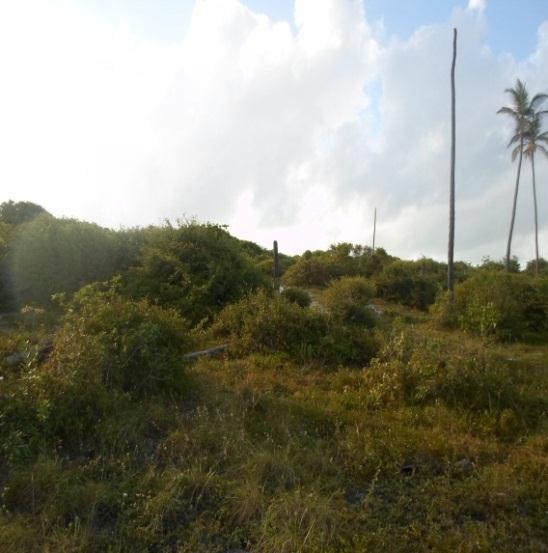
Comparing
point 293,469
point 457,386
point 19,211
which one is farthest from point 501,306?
point 19,211

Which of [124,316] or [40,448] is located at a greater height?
[124,316]

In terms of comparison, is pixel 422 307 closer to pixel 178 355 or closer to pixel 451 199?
pixel 451 199

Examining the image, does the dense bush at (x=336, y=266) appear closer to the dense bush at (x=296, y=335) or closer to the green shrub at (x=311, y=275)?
the green shrub at (x=311, y=275)

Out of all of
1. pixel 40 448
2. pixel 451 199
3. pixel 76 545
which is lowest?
pixel 76 545

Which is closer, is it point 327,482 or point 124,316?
point 327,482

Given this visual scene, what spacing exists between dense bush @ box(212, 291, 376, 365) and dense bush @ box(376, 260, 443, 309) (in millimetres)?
10520

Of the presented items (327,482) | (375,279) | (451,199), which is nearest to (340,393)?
(327,482)

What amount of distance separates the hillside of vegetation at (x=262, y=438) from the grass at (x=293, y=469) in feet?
0.05

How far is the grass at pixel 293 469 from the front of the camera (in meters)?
3.27

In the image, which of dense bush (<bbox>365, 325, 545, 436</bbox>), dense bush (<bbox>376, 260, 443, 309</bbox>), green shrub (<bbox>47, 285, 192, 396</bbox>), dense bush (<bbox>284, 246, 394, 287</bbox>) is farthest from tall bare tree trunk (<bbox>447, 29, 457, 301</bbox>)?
green shrub (<bbox>47, 285, 192, 396</bbox>)

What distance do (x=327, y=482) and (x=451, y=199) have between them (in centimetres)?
1414

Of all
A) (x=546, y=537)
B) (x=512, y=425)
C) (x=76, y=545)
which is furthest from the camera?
(x=512, y=425)

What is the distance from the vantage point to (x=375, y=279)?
20078mm

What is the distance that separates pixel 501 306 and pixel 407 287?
7.35 metres
